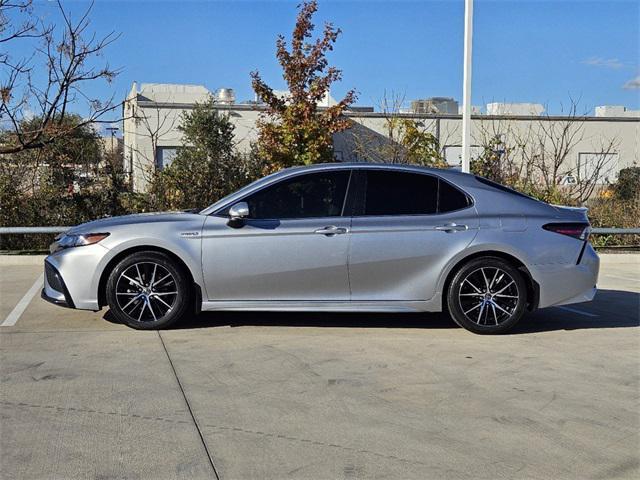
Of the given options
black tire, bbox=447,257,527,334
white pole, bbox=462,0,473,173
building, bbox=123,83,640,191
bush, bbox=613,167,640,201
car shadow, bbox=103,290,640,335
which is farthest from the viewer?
building, bbox=123,83,640,191

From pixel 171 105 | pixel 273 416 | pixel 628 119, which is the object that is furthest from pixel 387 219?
pixel 628 119

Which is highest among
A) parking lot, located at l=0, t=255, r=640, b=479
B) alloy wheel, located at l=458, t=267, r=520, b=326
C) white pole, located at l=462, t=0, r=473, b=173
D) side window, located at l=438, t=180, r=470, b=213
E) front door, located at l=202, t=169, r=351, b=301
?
white pole, located at l=462, t=0, r=473, b=173

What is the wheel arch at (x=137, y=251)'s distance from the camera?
668 cm

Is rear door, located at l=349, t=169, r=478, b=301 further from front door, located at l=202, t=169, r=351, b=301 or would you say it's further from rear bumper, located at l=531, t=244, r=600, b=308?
rear bumper, located at l=531, t=244, r=600, b=308

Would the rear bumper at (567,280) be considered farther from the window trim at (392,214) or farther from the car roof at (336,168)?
the car roof at (336,168)

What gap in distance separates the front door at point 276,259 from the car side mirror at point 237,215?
33mm

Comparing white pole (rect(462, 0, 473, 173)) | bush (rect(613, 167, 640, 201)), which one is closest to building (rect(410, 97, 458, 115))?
bush (rect(613, 167, 640, 201))

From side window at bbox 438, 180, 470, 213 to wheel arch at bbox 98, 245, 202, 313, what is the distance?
8.19 feet

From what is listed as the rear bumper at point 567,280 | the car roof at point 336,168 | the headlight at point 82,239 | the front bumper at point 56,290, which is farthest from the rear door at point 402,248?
the front bumper at point 56,290

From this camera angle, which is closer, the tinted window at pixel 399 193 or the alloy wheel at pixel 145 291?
the alloy wheel at pixel 145 291

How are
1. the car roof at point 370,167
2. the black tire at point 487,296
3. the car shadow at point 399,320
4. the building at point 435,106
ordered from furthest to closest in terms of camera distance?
the building at point 435,106 < the car shadow at point 399,320 < the car roof at point 370,167 < the black tire at point 487,296

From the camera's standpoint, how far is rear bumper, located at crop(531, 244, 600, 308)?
266 inches

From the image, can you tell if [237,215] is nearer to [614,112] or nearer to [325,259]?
[325,259]

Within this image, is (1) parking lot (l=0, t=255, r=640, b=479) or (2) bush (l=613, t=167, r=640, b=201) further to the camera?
(2) bush (l=613, t=167, r=640, b=201)
